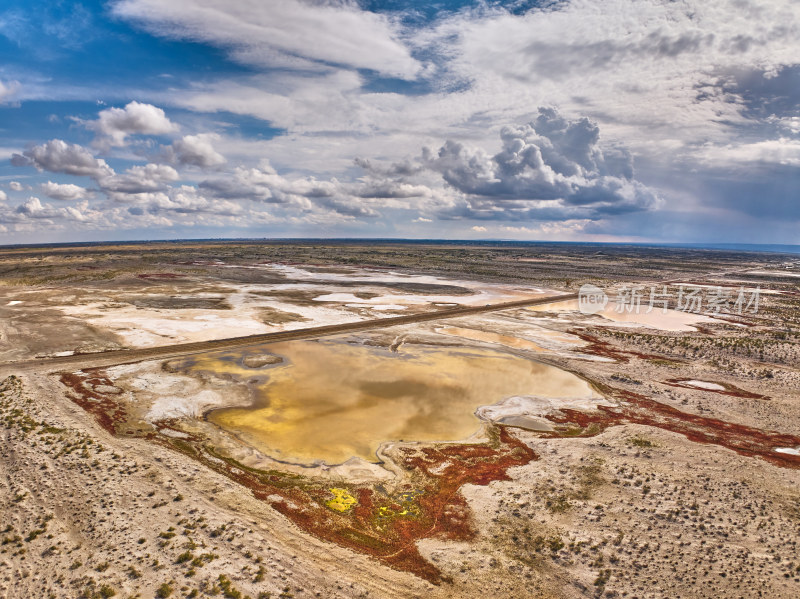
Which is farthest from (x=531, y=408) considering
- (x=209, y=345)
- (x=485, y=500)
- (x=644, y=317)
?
(x=644, y=317)

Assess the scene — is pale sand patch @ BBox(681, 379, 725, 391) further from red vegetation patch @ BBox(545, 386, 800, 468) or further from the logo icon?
the logo icon

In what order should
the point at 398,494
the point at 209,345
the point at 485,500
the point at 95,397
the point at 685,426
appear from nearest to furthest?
the point at 485,500
the point at 398,494
the point at 685,426
the point at 95,397
the point at 209,345

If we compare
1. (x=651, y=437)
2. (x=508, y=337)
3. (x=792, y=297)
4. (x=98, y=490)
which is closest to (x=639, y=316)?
(x=508, y=337)

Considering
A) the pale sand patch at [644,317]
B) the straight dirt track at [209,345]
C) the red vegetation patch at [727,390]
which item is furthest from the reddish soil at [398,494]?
the pale sand patch at [644,317]

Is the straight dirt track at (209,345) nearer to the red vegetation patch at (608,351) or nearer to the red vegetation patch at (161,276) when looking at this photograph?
the red vegetation patch at (608,351)

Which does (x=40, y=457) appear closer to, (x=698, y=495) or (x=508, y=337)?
(x=698, y=495)

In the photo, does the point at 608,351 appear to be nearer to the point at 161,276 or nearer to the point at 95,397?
the point at 95,397

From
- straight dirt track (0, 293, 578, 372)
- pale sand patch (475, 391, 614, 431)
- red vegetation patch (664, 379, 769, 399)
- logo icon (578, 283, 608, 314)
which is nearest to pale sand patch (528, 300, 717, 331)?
logo icon (578, 283, 608, 314)

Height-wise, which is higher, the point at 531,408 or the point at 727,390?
the point at 727,390
